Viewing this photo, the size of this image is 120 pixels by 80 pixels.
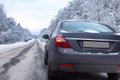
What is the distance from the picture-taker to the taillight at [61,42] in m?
6.06

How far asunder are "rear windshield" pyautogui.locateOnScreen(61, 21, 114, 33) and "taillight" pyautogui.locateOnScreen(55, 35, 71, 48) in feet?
1.50

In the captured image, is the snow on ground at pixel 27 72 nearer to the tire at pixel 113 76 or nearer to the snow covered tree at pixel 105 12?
the tire at pixel 113 76

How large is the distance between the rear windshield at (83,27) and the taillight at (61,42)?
46cm

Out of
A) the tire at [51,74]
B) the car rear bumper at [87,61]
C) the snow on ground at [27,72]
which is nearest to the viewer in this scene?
the car rear bumper at [87,61]

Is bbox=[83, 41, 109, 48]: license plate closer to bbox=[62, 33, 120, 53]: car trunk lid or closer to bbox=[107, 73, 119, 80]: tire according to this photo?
bbox=[62, 33, 120, 53]: car trunk lid

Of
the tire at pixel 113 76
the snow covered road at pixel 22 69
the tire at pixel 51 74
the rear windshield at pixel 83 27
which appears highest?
the rear windshield at pixel 83 27

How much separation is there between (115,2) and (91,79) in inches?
1932

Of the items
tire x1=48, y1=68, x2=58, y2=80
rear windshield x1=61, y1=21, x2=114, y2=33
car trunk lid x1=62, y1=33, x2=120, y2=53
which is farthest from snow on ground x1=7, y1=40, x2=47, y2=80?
car trunk lid x1=62, y1=33, x2=120, y2=53

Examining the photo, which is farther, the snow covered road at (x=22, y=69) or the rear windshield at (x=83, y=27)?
the snow covered road at (x=22, y=69)

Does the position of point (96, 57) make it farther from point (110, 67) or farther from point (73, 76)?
point (73, 76)

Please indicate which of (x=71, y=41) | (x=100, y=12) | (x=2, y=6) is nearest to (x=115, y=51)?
(x=71, y=41)

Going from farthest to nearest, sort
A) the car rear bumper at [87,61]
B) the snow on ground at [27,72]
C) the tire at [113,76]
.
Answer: the snow on ground at [27,72], the tire at [113,76], the car rear bumper at [87,61]

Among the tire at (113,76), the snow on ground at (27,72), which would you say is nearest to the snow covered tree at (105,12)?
the snow on ground at (27,72)

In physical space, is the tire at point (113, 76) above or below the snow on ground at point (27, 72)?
above
